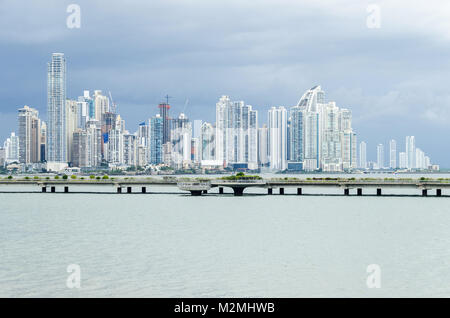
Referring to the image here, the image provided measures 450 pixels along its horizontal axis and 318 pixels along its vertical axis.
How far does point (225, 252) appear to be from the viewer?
5147 centimetres

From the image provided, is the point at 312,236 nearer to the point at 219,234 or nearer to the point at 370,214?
the point at 219,234

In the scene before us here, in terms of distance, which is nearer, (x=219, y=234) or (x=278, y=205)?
(x=219, y=234)

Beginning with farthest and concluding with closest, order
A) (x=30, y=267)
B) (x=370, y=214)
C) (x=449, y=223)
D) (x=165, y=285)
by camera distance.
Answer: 1. (x=370, y=214)
2. (x=449, y=223)
3. (x=30, y=267)
4. (x=165, y=285)

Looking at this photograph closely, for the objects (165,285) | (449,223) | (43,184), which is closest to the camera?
(165,285)

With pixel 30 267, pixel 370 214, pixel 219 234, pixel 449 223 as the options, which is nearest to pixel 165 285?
pixel 30 267

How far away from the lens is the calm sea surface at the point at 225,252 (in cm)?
3741

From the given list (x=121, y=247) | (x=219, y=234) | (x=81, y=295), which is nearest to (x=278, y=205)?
(x=219, y=234)

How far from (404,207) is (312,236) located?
137 ft

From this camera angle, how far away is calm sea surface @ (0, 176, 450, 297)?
37406 millimetres

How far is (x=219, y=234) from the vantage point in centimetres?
6419

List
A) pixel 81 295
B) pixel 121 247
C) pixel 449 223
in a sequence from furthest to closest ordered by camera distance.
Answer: pixel 449 223 → pixel 121 247 → pixel 81 295

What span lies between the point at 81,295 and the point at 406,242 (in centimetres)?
3398

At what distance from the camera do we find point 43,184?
141375 mm
